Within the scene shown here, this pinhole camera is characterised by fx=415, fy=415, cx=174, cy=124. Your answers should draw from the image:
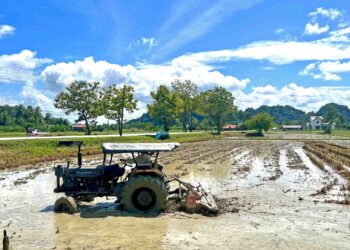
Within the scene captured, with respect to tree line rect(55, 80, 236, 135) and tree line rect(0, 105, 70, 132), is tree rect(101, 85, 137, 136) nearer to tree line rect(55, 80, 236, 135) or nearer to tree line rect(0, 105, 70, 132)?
tree line rect(55, 80, 236, 135)

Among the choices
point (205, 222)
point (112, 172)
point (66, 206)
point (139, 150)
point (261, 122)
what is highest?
point (261, 122)

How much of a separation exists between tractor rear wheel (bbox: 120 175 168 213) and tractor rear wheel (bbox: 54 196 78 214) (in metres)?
1.44

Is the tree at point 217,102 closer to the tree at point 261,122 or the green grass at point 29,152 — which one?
the tree at point 261,122

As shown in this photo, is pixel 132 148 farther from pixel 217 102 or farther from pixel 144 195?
pixel 217 102

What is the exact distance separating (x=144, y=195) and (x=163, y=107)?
2585 inches

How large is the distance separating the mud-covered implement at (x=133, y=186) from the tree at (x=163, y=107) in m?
64.6

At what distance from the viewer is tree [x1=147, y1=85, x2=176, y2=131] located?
77.9 metres

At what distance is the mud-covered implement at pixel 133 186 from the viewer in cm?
1233

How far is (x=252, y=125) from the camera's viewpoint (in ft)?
342

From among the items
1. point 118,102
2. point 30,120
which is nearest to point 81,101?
point 118,102

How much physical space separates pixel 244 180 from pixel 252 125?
279 ft

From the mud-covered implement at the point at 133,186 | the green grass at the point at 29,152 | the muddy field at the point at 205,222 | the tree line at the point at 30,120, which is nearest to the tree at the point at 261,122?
the tree line at the point at 30,120

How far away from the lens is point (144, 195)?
12383 millimetres

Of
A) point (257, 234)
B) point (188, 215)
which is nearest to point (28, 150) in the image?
point (188, 215)
